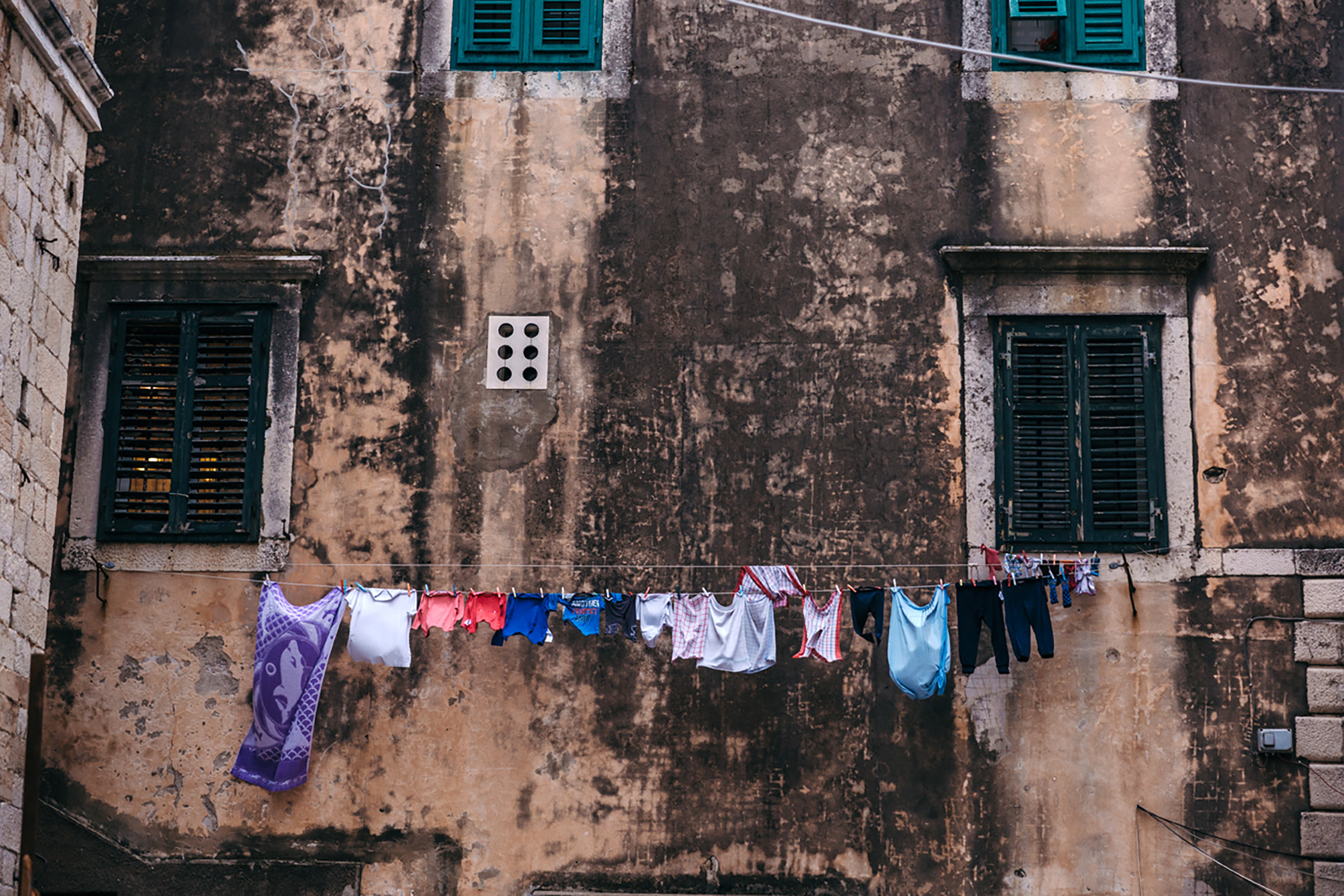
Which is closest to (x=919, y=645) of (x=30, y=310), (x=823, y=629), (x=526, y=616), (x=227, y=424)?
(x=823, y=629)

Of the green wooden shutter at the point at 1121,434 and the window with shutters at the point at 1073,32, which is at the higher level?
the window with shutters at the point at 1073,32

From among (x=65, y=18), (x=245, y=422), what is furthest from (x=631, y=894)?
(x=65, y=18)

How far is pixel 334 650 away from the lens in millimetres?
9844

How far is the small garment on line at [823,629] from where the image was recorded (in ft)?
30.7

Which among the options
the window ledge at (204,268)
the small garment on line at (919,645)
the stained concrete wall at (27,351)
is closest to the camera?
the stained concrete wall at (27,351)

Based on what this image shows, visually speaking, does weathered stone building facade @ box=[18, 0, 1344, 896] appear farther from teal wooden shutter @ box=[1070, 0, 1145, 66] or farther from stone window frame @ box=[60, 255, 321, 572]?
teal wooden shutter @ box=[1070, 0, 1145, 66]

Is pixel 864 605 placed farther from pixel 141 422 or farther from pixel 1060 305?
pixel 141 422

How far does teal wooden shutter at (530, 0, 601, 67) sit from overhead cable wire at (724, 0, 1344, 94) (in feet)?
3.32

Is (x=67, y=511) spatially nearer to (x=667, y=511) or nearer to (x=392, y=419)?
(x=392, y=419)

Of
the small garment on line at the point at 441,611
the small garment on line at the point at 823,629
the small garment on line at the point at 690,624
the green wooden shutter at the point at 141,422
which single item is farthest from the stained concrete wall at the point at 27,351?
the small garment on line at the point at 823,629

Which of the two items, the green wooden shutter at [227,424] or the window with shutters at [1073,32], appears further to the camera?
the window with shutters at [1073,32]

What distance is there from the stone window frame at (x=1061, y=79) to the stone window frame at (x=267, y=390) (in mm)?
4891

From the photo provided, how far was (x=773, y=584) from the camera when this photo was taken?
31.0ft

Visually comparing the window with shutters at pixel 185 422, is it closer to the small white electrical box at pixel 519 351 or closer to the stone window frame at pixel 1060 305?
the small white electrical box at pixel 519 351
